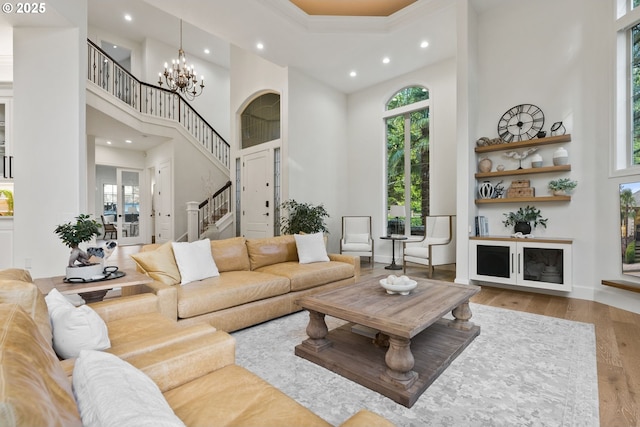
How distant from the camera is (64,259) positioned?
3.64 meters

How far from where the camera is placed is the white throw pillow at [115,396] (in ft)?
2.19

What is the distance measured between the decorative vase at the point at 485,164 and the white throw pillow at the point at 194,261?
13.0 feet

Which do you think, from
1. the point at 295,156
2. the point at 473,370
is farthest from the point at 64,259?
the point at 473,370

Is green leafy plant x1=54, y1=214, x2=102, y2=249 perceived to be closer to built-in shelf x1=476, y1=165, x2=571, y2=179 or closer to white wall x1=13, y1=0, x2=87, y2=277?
white wall x1=13, y1=0, x2=87, y2=277

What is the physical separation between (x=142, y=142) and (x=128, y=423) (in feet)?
30.4

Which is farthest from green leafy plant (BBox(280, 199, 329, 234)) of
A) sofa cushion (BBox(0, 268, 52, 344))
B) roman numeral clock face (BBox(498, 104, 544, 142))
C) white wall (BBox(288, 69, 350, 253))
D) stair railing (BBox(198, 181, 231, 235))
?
sofa cushion (BBox(0, 268, 52, 344))

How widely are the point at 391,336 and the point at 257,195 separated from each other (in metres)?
5.30

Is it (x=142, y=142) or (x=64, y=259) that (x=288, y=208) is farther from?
(x=142, y=142)

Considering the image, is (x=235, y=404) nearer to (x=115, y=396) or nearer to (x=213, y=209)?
(x=115, y=396)

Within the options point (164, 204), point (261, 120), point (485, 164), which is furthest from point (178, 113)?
point (485, 164)

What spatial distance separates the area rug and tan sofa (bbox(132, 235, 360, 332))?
24 centimetres

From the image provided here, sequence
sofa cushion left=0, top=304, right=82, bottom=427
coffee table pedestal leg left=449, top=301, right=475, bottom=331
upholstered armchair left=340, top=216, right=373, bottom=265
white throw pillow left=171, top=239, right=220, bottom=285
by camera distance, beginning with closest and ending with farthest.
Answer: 1. sofa cushion left=0, top=304, right=82, bottom=427
2. coffee table pedestal leg left=449, top=301, right=475, bottom=331
3. white throw pillow left=171, top=239, right=220, bottom=285
4. upholstered armchair left=340, top=216, right=373, bottom=265

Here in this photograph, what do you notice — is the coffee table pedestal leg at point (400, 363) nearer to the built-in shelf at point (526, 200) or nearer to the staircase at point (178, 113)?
the built-in shelf at point (526, 200)

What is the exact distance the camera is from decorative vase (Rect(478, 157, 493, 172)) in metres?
4.54
